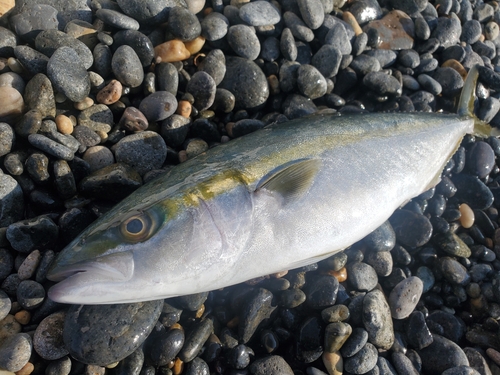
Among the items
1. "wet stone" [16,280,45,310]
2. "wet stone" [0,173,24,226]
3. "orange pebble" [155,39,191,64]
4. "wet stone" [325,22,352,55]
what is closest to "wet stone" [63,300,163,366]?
"wet stone" [16,280,45,310]

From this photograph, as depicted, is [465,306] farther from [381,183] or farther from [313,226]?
[313,226]

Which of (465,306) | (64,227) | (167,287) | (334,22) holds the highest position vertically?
(334,22)

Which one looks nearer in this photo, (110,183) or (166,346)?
(166,346)

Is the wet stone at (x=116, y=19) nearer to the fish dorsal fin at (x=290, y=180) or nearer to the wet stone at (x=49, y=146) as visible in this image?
the wet stone at (x=49, y=146)

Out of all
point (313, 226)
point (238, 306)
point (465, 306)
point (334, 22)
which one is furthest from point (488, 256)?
point (334, 22)

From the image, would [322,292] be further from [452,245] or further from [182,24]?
[182,24]

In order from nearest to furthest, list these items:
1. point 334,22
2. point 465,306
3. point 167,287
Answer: point 167,287 → point 465,306 → point 334,22

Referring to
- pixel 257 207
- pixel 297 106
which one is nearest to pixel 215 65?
pixel 297 106
